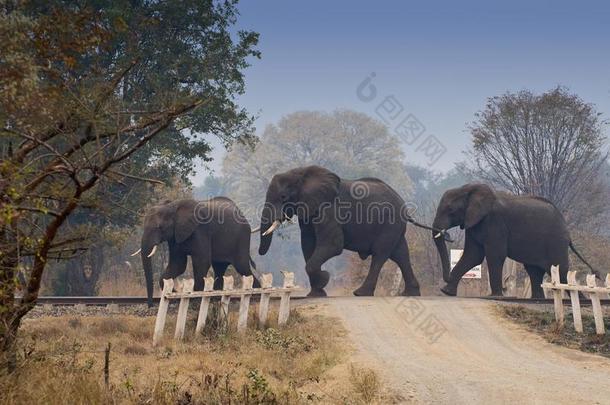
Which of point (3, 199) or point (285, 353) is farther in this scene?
point (285, 353)

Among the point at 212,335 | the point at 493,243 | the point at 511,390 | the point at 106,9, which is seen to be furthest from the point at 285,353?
the point at 106,9

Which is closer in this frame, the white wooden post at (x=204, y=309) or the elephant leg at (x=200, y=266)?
the white wooden post at (x=204, y=309)

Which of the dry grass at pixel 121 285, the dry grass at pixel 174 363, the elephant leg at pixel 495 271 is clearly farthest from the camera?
the dry grass at pixel 121 285

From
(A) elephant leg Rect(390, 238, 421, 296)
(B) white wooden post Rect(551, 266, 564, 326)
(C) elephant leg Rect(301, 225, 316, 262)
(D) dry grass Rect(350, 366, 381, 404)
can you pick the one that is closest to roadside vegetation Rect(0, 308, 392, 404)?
(D) dry grass Rect(350, 366, 381, 404)

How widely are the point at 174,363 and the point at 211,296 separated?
2907 mm

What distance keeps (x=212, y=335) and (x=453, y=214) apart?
10.0 metres

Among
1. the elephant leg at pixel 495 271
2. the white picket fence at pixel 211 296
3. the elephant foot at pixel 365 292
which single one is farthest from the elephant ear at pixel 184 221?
the elephant leg at pixel 495 271

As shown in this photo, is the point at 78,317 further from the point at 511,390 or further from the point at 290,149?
the point at 290,149

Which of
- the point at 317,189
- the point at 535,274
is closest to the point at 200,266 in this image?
the point at 317,189

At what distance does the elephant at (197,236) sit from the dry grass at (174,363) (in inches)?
118

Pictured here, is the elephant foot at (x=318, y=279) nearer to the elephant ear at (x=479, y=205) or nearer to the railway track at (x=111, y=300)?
the railway track at (x=111, y=300)

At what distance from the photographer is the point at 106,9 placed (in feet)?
Answer: 79.5

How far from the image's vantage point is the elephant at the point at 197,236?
1950 cm

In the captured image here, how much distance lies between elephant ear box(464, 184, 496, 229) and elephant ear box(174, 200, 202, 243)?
7596mm
